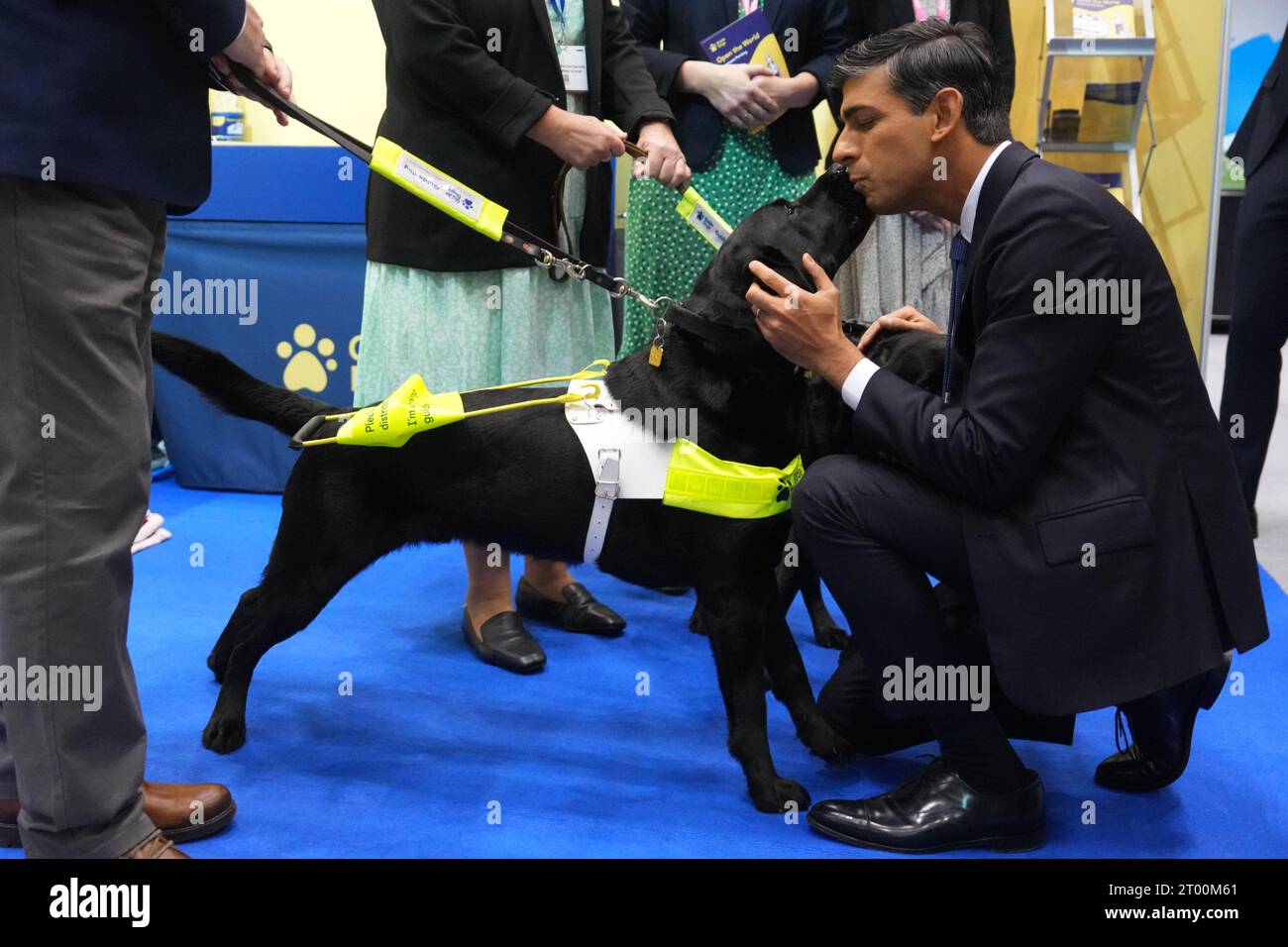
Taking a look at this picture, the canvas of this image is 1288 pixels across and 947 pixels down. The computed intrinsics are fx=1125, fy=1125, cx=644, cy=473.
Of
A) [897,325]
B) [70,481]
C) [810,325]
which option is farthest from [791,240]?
[70,481]

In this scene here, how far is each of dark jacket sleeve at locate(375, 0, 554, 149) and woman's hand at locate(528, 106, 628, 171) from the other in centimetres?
3

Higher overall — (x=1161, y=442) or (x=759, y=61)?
(x=759, y=61)

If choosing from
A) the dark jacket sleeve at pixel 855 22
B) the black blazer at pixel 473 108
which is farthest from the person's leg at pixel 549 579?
the dark jacket sleeve at pixel 855 22

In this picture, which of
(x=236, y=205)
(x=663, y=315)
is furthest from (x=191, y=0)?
(x=236, y=205)

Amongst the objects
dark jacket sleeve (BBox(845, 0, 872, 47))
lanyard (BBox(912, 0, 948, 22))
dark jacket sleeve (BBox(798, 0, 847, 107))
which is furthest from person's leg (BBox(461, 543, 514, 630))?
lanyard (BBox(912, 0, 948, 22))

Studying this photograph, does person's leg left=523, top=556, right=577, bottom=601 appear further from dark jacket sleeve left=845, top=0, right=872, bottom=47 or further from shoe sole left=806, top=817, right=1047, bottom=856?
dark jacket sleeve left=845, top=0, right=872, bottom=47

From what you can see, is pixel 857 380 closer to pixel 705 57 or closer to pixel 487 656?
pixel 487 656

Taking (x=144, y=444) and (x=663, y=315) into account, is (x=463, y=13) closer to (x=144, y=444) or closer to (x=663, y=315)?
(x=663, y=315)

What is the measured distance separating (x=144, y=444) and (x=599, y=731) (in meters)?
1.14

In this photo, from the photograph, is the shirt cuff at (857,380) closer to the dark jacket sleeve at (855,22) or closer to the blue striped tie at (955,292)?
the blue striped tie at (955,292)

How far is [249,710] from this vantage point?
7.88 ft

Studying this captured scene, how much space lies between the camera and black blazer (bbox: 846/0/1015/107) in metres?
2.85

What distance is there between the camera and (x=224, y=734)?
2.22 metres
